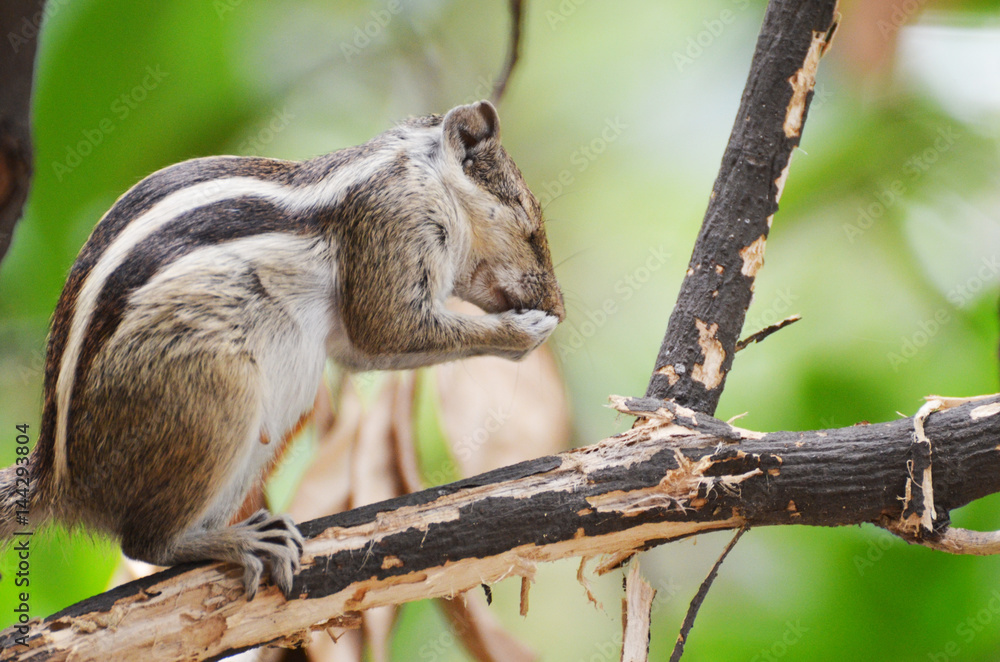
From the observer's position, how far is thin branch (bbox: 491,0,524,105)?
7.11 feet

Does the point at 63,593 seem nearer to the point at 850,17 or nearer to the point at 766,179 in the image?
the point at 766,179

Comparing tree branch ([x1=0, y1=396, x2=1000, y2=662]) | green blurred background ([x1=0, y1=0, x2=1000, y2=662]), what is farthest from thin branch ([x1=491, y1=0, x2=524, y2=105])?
tree branch ([x1=0, y1=396, x2=1000, y2=662])

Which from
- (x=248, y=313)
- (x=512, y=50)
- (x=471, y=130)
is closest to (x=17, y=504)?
(x=248, y=313)

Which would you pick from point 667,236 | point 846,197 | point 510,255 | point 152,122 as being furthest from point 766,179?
point 152,122

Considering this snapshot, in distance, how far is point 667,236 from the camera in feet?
8.81

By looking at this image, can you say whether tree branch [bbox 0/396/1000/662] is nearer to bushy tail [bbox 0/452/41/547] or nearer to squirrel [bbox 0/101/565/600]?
squirrel [bbox 0/101/565/600]

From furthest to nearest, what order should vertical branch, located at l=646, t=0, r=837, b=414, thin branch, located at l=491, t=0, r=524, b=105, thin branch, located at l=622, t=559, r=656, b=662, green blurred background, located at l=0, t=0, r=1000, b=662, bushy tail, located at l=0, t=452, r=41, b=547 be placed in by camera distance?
green blurred background, located at l=0, t=0, r=1000, b=662
thin branch, located at l=491, t=0, r=524, b=105
vertical branch, located at l=646, t=0, r=837, b=414
thin branch, located at l=622, t=559, r=656, b=662
bushy tail, located at l=0, t=452, r=41, b=547

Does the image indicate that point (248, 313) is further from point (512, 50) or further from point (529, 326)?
point (512, 50)

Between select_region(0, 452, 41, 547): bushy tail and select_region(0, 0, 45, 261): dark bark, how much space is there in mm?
512

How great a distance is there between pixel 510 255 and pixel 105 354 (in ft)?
2.75

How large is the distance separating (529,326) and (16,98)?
1.10 metres

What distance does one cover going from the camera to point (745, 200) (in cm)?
161

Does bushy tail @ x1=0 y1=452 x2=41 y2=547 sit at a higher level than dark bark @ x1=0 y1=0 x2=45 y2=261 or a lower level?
lower

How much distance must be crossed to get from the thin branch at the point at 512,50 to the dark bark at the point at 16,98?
122cm
